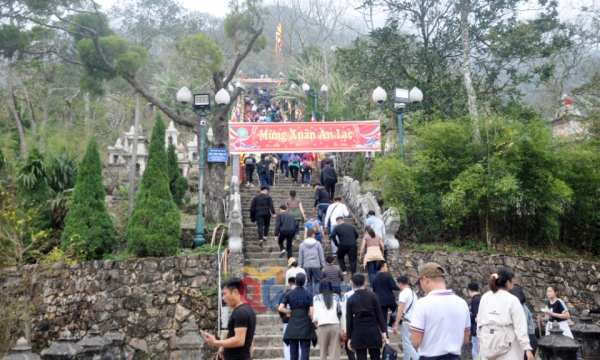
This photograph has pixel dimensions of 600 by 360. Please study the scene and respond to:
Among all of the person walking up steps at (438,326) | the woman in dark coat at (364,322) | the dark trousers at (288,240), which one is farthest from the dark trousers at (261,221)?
the person walking up steps at (438,326)

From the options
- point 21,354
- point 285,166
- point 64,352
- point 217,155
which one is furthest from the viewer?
point 285,166

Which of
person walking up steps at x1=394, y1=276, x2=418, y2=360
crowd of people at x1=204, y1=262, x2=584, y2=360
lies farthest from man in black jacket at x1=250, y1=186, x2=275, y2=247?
person walking up steps at x1=394, y1=276, x2=418, y2=360

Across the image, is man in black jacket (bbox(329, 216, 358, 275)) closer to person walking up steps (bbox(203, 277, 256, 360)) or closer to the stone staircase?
the stone staircase

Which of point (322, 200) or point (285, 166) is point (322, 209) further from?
point (285, 166)

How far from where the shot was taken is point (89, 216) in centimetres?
1498

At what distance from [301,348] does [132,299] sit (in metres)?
6.55

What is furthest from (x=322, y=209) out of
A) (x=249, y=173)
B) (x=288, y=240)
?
(x=249, y=173)

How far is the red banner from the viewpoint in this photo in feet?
59.1

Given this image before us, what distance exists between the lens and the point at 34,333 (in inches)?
540

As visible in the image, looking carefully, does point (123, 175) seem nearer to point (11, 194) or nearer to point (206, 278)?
point (11, 194)

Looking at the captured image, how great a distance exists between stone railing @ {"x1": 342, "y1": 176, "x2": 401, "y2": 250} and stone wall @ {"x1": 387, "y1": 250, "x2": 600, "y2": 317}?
0.40m

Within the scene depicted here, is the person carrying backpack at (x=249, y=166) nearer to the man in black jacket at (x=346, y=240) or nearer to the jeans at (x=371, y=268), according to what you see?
the man in black jacket at (x=346, y=240)

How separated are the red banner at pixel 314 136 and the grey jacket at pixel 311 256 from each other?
6675mm

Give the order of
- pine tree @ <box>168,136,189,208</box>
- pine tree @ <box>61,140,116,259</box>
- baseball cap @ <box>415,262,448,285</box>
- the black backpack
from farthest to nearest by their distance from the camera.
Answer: pine tree @ <box>168,136,189,208</box>
the black backpack
pine tree @ <box>61,140,116,259</box>
baseball cap @ <box>415,262,448,285</box>
